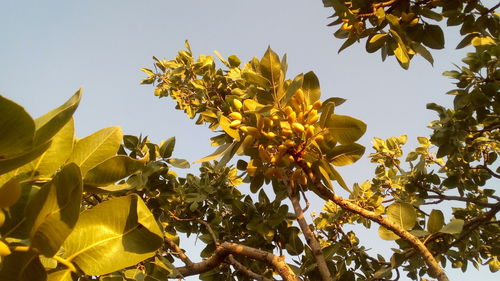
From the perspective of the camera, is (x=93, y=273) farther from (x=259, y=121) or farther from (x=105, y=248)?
(x=259, y=121)

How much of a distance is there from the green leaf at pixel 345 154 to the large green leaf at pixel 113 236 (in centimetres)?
101

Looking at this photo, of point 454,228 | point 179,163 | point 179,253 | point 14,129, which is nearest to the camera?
point 14,129

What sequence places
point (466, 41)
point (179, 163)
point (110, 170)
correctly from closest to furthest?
point (110, 170), point (179, 163), point (466, 41)

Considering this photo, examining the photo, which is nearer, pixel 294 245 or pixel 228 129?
pixel 228 129

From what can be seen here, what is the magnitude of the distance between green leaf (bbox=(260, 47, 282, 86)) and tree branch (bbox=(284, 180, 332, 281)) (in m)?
0.95

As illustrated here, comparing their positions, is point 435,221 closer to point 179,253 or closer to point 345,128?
point 345,128

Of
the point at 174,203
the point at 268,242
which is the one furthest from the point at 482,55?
the point at 174,203

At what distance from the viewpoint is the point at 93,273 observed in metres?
0.86

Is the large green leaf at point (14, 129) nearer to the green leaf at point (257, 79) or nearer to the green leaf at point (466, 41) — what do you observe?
the green leaf at point (257, 79)

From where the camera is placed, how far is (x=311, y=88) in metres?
1.77

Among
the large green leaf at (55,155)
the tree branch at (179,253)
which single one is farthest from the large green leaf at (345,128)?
the tree branch at (179,253)

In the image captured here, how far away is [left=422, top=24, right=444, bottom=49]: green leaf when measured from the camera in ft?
8.79

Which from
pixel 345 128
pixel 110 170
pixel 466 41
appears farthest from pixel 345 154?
pixel 466 41

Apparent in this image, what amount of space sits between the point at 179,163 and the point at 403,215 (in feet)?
5.27
